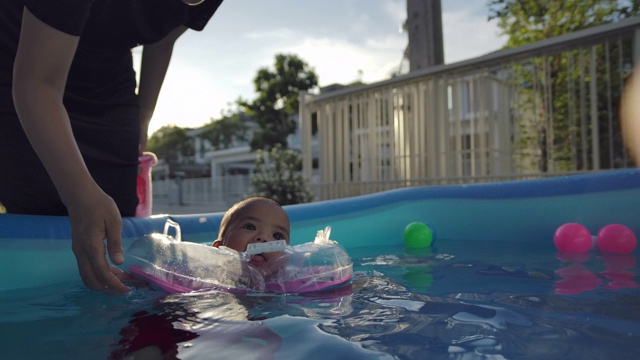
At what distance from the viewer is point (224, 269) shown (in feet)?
5.64

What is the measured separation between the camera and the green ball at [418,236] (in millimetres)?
3086

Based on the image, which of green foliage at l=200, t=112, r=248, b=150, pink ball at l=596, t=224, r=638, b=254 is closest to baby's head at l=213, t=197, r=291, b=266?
pink ball at l=596, t=224, r=638, b=254

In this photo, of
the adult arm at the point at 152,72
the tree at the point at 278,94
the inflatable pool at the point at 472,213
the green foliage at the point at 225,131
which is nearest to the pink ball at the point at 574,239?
the inflatable pool at the point at 472,213

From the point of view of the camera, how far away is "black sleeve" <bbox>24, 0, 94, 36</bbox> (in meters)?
1.11

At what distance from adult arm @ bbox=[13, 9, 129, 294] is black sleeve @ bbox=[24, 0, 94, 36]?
0.05 ft

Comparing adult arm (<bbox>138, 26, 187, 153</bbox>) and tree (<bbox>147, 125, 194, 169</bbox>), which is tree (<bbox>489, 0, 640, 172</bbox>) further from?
tree (<bbox>147, 125, 194, 169</bbox>)

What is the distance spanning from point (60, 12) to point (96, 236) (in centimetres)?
52

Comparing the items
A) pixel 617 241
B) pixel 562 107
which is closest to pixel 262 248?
Answer: pixel 617 241

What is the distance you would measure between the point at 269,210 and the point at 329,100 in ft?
17.0

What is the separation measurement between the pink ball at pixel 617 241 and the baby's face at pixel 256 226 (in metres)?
1.78

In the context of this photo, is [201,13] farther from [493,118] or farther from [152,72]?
[493,118]

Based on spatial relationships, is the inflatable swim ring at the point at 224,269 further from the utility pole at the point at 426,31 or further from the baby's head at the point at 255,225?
the utility pole at the point at 426,31

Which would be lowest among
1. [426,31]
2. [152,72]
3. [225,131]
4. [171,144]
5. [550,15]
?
[152,72]

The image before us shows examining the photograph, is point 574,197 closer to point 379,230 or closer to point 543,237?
point 543,237
